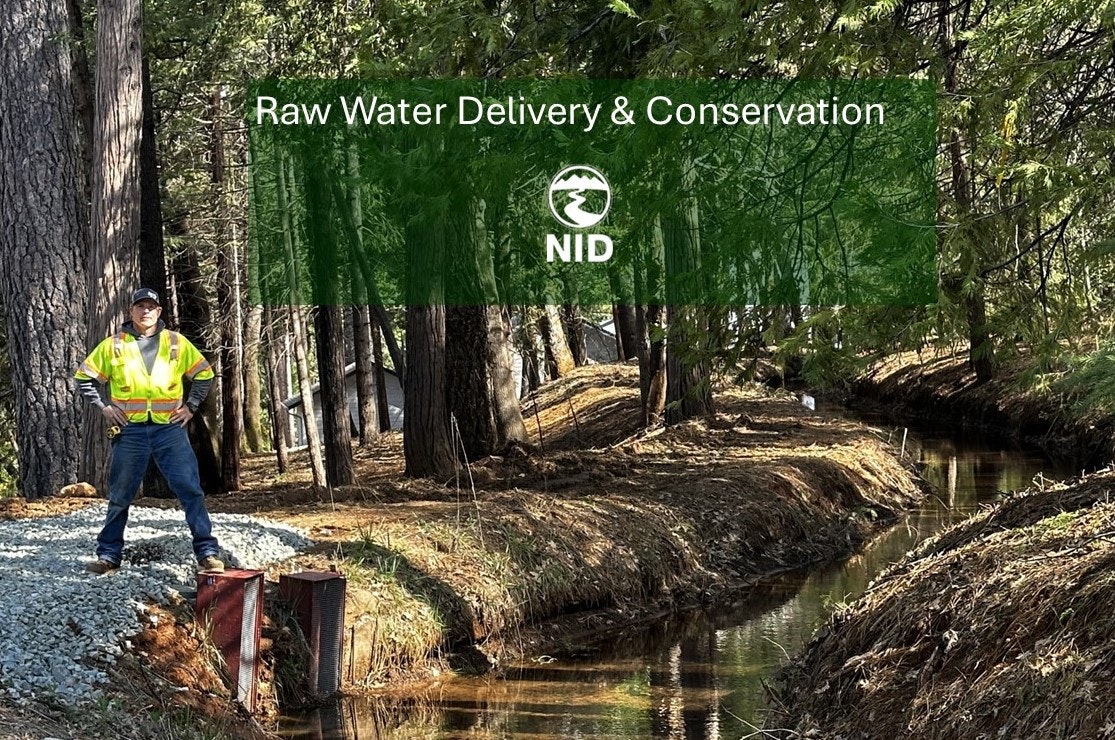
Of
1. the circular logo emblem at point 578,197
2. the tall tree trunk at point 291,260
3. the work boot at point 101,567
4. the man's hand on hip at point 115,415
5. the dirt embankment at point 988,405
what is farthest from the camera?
the tall tree trunk at point 291,260

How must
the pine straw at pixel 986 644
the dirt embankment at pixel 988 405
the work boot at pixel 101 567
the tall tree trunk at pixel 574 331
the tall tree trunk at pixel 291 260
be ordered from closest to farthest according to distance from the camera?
1. the pine straw at pixel 986 644
2. the work boot at pixel 101 567
3. the dirt embankment at pixel 988 405
4. the tall tree trunk at pixel 291 260
5. the tall tree trunk at pixel 574 331

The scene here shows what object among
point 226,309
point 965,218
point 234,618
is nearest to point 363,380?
point 226,309

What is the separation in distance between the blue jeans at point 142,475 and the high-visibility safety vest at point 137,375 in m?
0.12

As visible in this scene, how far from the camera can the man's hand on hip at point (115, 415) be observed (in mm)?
8734

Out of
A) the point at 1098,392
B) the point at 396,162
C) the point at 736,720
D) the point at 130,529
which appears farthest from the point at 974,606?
the point at 130,529

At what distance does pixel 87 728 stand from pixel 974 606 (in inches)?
182

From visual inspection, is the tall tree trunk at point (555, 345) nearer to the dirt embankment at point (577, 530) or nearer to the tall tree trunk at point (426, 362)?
the dirt embankment at point (577, 530)

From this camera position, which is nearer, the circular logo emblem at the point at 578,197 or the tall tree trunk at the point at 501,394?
the circular logo emblem at the point at 578,197

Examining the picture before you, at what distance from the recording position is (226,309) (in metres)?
25.6

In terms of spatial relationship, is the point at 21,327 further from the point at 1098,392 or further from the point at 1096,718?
the point at 1096,718

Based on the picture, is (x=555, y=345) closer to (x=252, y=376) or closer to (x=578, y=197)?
(x=252, y=376)

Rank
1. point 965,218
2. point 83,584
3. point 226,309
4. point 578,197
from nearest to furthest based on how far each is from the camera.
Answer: point 965,218, point 83,584, point 578,197, point 226,309

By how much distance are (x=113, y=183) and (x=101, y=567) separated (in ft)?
16.4

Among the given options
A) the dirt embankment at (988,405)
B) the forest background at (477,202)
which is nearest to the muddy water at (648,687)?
the forest background at (477,202)
